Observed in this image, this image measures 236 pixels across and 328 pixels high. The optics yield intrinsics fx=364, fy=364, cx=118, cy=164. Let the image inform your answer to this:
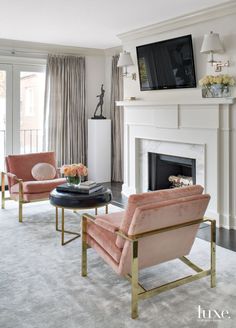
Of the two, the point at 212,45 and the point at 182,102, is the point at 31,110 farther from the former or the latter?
the point at 212,45

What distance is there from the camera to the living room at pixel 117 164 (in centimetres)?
267

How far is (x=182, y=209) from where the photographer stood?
2682 mm

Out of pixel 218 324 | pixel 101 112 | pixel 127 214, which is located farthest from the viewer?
pixel 101 112

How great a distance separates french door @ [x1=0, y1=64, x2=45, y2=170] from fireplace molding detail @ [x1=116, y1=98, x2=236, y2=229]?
247cm

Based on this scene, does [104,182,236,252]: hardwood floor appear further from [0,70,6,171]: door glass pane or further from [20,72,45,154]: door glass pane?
[0,70,6,171]: door glass pane

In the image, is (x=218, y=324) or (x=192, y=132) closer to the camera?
(x=218, y=324)

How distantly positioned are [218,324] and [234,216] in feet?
7.53

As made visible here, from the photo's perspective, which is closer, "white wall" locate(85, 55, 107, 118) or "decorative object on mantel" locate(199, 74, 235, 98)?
"decorative object on mantel" locate(199, 74, 235, 98)

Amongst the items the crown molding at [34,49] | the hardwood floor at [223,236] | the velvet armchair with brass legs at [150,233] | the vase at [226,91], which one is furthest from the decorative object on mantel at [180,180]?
the crown molding at [34,49]

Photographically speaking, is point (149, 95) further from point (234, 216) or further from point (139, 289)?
point (139, 289)

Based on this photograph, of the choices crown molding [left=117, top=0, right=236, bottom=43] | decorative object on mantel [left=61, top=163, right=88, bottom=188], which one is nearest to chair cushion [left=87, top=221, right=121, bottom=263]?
decorative object on mantel [left=61, top=163, right=88, bottom=188]

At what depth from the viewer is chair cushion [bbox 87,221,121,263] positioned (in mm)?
2764

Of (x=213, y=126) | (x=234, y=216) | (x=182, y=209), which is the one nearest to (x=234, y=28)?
(x=213, y=126)

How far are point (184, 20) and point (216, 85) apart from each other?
1180 millimetres
